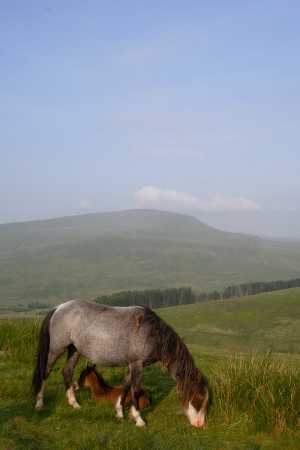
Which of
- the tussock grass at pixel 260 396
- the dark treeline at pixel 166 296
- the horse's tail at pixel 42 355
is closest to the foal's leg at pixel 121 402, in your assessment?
the horse's tail at pixel 42 355

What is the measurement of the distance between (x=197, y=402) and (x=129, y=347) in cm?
185

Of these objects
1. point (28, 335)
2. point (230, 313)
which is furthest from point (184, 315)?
point (28, 335)

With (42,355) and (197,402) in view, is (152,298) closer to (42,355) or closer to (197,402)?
(42,355)

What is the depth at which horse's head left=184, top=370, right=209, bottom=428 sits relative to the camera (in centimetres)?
910

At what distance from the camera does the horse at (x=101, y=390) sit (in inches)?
402

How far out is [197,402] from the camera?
359 inches

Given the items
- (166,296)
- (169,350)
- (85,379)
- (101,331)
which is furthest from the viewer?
(166,296)

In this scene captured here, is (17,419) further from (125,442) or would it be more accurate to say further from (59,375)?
(59,375)

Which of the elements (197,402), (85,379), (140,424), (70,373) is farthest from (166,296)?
(140,424)

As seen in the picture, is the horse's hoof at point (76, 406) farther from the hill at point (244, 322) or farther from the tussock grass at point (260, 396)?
the hill at point (244, 322)

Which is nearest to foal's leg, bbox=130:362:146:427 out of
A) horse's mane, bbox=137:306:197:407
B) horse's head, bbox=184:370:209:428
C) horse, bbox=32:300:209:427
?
horse, bbox=32:300:209:427

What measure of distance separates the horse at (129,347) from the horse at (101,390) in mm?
697

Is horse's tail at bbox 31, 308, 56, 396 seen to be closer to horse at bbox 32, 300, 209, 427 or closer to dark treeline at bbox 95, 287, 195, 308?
horse at bbox 32, 300, 209, 427

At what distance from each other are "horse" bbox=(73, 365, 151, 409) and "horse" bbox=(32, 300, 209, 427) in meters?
0.70
